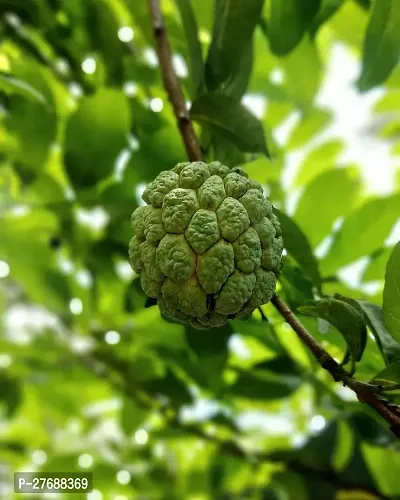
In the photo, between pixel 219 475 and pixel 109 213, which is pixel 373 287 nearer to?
pixel 109 213

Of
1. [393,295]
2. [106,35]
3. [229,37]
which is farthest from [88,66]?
[393,295]

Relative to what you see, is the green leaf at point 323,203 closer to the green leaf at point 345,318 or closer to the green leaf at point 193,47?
the green leaf at point 193,47

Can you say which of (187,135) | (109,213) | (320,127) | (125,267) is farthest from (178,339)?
(320,127)

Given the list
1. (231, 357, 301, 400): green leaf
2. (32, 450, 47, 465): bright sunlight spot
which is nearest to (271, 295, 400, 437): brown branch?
(231, 357, 301, 400): green leaf

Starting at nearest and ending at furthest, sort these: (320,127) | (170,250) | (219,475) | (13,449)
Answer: (170,250) < (320,127) < (219,475) < (13,449)

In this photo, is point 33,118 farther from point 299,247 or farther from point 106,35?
point 299,247

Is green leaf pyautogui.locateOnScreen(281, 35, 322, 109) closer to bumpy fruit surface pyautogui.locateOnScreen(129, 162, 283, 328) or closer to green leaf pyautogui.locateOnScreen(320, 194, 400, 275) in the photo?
green leaf pyautogui.locateOnScreen(320, 194, 400, 275)
